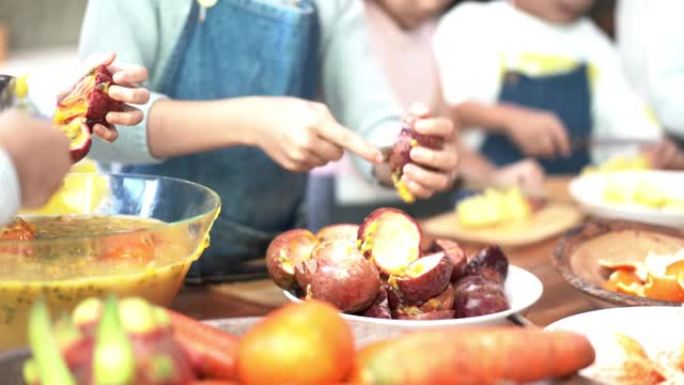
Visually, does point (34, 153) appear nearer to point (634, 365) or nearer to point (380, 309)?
point (380, 309)

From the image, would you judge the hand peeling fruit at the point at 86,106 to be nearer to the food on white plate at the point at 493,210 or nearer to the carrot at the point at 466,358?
the carrot at the point at 466,358

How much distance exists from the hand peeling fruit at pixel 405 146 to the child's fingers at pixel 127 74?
44cm

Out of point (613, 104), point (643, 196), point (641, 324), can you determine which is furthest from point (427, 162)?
point (613, 104)

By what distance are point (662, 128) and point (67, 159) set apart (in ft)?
9.10

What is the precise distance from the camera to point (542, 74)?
343 cm

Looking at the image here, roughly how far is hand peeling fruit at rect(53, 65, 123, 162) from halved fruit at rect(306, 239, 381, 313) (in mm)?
325

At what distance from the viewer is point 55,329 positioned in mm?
734

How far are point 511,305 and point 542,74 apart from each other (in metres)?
2.33

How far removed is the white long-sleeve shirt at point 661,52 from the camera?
317 cm

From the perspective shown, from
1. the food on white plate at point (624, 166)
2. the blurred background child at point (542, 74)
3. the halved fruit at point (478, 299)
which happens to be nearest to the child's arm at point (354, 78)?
the halved fruit at point (478, 299)

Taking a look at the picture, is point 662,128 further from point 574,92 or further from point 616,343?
point 616,343

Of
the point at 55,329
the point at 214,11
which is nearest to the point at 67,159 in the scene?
the point at 55,329

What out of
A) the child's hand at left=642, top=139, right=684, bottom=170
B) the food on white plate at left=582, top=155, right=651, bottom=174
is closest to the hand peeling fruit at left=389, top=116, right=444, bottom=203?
the food on white plate at left=582, top=155, right=651, bottom=174

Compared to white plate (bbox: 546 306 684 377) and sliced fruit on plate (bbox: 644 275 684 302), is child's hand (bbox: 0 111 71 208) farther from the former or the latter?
sliced fruit on plate (bbox: 644 275 684 302)
